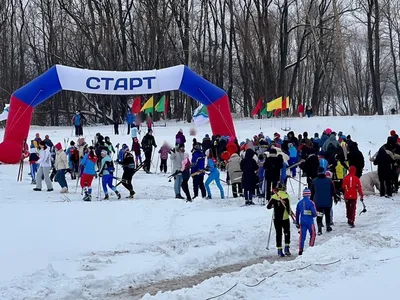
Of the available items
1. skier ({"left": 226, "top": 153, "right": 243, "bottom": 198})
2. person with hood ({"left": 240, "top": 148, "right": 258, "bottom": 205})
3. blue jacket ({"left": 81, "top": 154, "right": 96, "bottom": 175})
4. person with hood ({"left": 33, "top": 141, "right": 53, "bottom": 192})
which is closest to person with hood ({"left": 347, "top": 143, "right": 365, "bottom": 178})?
person with hood ({"left": 240, "top": 148, "right": 258, "bottom": 205})

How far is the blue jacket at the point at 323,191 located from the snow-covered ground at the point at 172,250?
74cm

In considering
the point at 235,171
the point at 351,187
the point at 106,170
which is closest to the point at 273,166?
the point at 235,171

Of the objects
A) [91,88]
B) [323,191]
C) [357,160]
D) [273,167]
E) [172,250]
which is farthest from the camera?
[91,88]

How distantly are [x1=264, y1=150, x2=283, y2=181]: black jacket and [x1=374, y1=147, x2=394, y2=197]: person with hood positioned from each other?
3.18 metres

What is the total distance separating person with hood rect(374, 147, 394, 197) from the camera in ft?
59.1

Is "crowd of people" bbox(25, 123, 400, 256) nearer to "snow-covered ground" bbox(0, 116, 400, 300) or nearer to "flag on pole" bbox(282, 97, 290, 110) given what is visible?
"snow-covered ground" bbox(0, 116, 400, 300)

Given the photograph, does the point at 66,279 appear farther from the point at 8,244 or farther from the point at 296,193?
the point at 296,193

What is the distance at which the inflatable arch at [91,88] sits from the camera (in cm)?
2433

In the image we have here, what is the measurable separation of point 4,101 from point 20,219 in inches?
1510

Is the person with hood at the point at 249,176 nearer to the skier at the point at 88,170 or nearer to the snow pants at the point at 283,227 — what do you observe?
the skier at the point at 88,170

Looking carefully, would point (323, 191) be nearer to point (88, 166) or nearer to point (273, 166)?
point (273, 166)

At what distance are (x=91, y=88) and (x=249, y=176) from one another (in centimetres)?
999

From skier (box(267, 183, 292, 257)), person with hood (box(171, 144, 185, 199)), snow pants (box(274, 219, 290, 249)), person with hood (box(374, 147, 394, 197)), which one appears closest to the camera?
snow pants (box(274, 219, 290, 249))

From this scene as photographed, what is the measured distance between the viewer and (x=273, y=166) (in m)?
17.0
